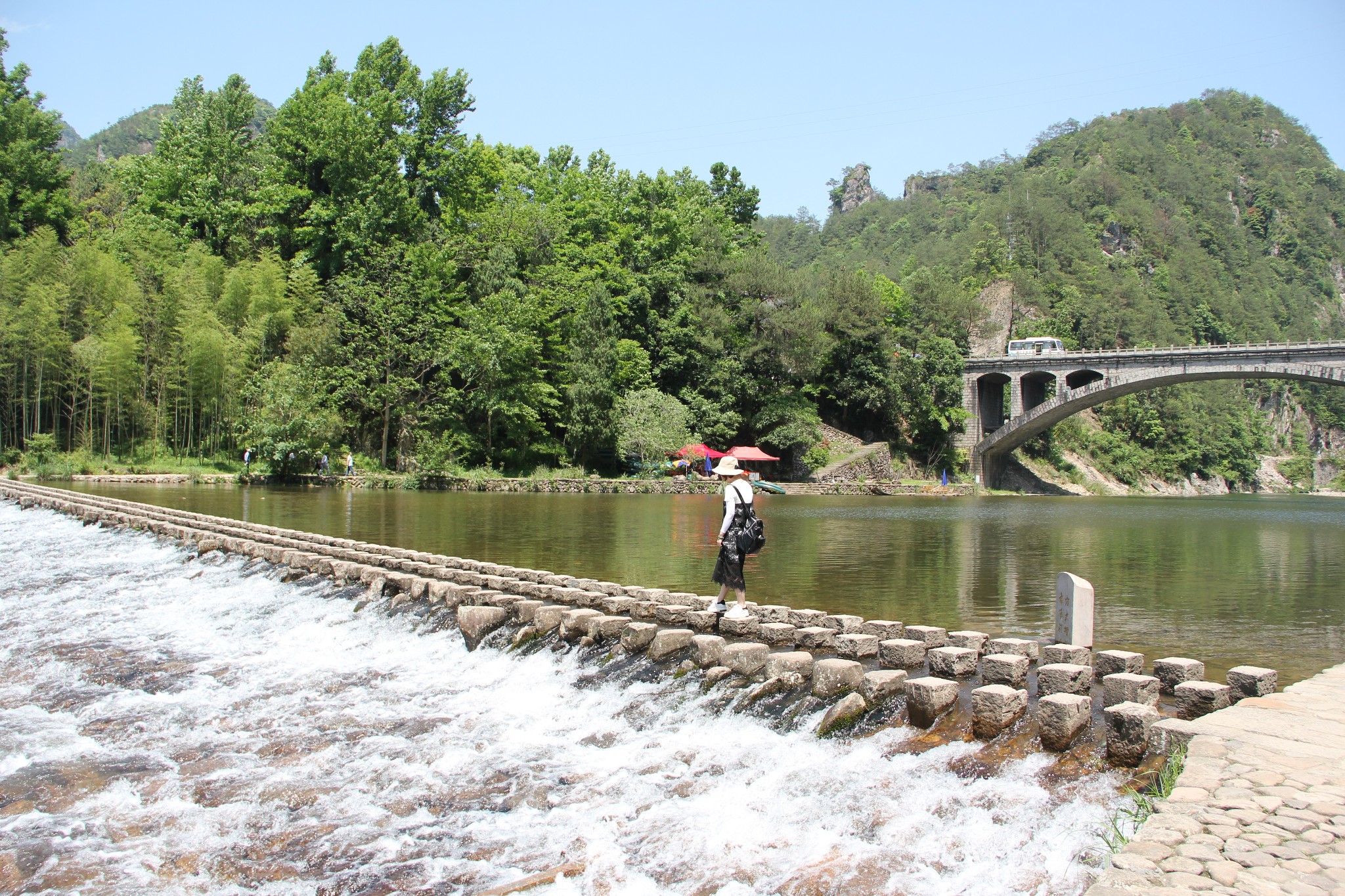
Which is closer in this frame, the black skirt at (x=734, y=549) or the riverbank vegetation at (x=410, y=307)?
the black skirt at (x=734, y=549)

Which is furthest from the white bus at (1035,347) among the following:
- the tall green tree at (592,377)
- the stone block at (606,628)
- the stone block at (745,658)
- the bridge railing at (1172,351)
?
the stone block at (745,658)

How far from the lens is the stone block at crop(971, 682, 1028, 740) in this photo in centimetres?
680

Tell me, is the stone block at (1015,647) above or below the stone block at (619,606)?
above

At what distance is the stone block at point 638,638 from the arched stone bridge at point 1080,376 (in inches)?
2192

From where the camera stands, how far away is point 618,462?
5225cm

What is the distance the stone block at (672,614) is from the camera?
10.8 m

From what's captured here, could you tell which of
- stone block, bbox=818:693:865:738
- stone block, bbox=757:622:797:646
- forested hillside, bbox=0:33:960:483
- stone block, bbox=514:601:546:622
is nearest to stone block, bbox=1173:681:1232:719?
stone block, bbox=818:693:865:738

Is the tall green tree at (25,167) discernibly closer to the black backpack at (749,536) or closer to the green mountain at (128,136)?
the black backpack at (749,536)

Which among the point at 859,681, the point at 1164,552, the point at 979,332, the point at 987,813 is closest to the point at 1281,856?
the point at 987,813

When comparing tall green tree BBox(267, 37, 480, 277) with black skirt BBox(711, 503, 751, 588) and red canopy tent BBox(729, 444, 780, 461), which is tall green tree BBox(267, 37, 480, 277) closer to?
red canopy tent BBox(729, 444, 780, 461)

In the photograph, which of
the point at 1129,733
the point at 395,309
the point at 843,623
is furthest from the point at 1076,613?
the point at 395,309

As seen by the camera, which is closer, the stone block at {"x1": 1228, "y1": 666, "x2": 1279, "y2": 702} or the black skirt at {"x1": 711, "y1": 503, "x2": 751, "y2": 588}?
the stone block at {"x1": 1228, "y1": 666, "x2": 1279, "y2": 702}

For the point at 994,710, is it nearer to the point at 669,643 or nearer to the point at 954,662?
the point at 954,662

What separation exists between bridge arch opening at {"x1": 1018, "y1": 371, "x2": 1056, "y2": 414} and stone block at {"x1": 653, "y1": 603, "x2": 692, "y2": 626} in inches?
2412
